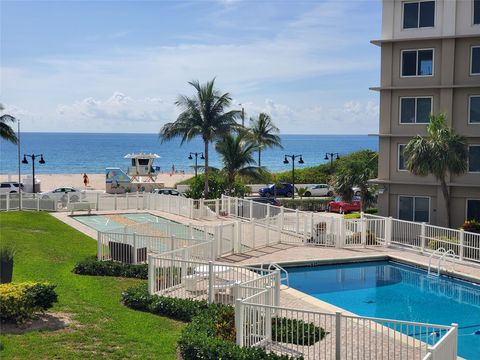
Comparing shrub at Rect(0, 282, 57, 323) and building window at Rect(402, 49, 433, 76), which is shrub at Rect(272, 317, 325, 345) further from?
building window at Rect(402, 49, 433, 76)

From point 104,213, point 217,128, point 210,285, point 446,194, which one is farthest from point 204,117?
point 210,285

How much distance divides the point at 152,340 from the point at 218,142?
29960 millimetres

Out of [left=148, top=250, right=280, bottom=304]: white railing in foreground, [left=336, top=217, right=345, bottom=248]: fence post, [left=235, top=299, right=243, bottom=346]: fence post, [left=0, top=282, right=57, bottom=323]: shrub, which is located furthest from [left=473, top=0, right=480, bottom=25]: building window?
[left=0, top=282, right=57, bottom=323]: shrub

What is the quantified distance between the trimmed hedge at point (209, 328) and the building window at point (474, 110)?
766 inches

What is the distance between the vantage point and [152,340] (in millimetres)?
12531

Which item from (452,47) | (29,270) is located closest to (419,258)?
(452,47)

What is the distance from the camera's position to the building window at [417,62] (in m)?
30.1

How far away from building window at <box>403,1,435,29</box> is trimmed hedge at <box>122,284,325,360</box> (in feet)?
66.8

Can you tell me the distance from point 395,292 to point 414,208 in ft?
37.4

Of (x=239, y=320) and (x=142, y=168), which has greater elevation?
(x=142, y=168)

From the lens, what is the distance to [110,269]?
1922 centimetres

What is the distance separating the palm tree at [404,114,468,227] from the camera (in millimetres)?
26969

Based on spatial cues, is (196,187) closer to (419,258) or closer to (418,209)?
(418,209)

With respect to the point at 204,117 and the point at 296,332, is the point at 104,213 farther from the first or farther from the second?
the point at 296,332
